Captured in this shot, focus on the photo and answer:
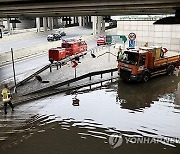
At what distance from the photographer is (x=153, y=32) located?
3077 cm

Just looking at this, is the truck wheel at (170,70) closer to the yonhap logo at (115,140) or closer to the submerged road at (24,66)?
the yonhap logo at (115,140)

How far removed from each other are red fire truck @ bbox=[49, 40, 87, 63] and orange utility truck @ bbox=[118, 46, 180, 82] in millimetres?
8083

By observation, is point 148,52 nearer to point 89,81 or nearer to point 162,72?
point 162,72

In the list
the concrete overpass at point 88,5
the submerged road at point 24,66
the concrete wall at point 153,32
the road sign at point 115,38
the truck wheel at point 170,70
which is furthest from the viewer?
the concrete wall at point 153,32

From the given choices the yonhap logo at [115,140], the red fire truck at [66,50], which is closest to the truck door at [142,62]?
the yonhap logo at [115,140]

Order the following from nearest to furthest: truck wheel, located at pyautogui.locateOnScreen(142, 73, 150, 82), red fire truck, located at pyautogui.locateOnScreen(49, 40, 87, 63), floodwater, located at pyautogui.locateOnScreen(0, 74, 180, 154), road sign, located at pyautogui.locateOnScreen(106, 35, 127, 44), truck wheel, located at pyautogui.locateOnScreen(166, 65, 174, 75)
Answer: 1. floodwater, located at pyautogui.locateOnScreen(0, 74, 180, 154)
2. truck wheel, located at pyautogui.locateOnScreen(142, 73, 150, 82)
3. truck wheel, located at pyautogui.locateOnScreen(166, 65, 174, 75)
4. road sign, located at pyautogui.locateOnScreen(106, 35, 127, 44)
5. red fire truck, located at pyautogui.locateOnScreen(49, 40, 87, 63)

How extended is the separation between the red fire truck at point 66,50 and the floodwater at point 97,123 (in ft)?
28.9

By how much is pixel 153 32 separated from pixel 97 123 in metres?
22.6

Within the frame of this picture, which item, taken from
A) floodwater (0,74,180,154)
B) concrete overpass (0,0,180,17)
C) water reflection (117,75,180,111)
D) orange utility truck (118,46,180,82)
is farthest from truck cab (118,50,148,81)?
concrete overpass (0,0,180,17)

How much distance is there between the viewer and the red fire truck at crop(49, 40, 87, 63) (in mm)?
23938

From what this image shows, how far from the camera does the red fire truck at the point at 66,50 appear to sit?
23938 mm

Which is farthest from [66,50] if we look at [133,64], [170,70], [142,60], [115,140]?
[115,140]

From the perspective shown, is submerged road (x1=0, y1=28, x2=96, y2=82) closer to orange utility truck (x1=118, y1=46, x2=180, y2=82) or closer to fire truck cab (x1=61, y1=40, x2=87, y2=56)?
fire truck cab (x1=61, y1=40, x2=87, y2=56)

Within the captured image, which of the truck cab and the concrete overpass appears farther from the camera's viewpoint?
the truck cab
